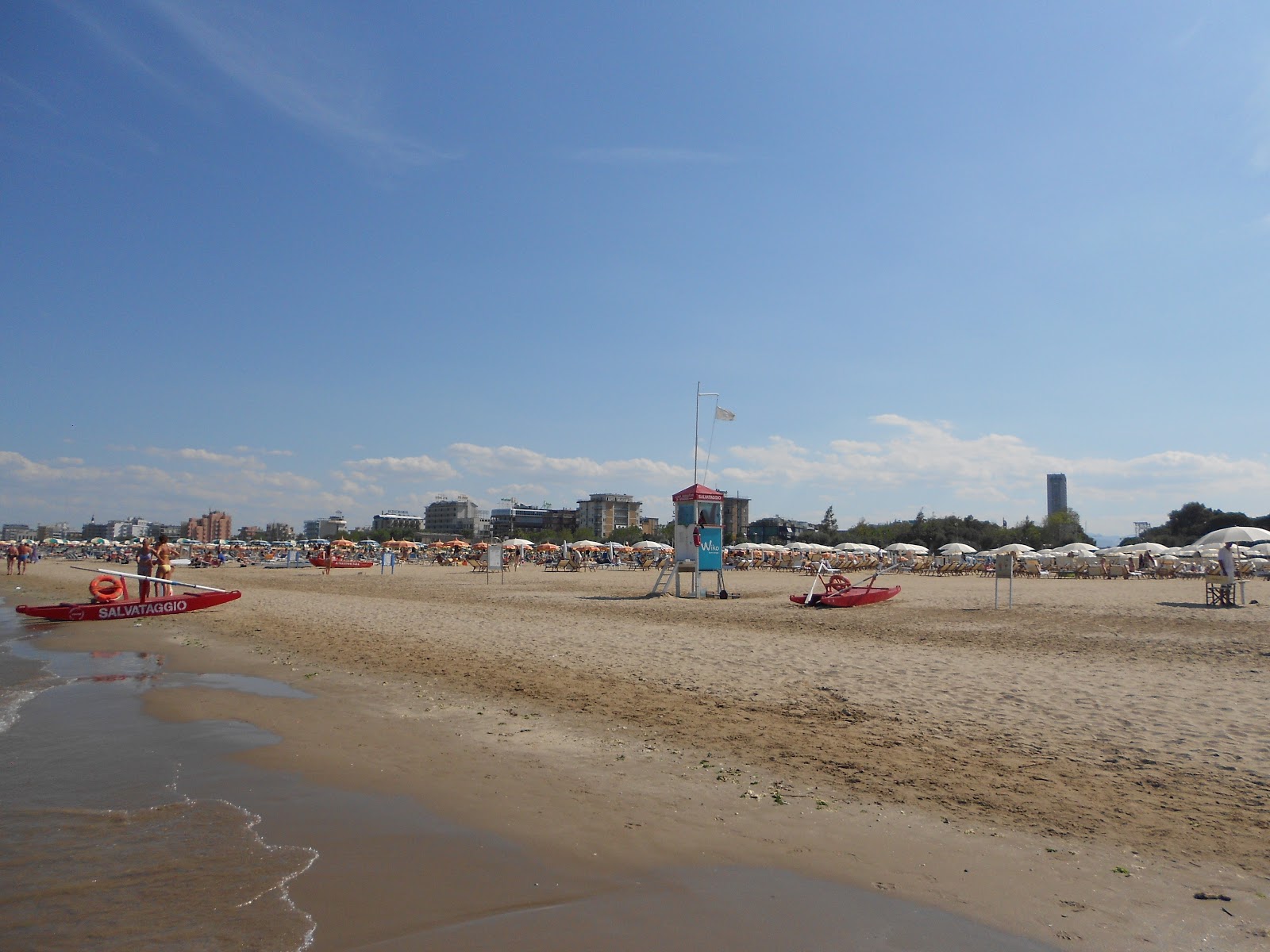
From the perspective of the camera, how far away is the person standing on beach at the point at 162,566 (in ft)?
61.2

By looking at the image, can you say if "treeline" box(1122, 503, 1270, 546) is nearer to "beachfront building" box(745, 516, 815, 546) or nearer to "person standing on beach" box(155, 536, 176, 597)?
"beachfront building" box(745, 516, 815, 546)

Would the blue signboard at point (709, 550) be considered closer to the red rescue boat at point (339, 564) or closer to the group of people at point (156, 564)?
the group of people at point (156, 564)

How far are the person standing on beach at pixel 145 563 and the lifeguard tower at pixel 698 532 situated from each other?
14.2 metres

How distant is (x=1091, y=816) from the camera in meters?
5.05

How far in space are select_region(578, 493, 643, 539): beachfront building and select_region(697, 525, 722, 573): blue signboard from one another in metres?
156

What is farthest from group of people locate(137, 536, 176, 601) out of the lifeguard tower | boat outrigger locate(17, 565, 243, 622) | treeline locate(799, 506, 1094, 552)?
treeline locate(799, 506, 1094, 552)

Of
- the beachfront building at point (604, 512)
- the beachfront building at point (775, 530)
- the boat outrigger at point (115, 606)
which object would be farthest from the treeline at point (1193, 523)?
the beachfront building at point (604, 512)

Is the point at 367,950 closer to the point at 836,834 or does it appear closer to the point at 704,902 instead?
the point at 704,902

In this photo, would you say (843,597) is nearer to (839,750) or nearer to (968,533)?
(839,750)

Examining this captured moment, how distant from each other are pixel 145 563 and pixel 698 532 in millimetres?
14872

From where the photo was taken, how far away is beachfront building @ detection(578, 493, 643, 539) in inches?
7293

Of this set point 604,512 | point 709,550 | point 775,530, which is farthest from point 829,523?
point 709,550

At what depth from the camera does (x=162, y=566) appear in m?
19.2

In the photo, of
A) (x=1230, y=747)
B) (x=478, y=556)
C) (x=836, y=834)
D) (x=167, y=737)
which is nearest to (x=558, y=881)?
(x=836, y=834)
